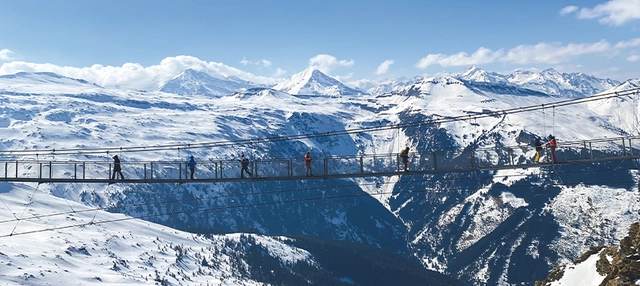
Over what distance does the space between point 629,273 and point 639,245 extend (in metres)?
3.73

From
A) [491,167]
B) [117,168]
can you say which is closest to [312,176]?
[491,167]

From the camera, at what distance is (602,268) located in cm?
5819

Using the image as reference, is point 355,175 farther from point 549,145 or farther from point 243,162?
point 549,145

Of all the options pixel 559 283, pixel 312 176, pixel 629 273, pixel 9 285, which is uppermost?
pixel 312 176

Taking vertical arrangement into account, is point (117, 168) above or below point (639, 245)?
above

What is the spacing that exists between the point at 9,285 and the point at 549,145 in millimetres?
200440

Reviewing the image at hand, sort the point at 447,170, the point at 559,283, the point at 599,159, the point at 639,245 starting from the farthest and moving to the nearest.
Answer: the point at 559,283 → the point at 639,245 → the point at 447,170 → the point at 599,159

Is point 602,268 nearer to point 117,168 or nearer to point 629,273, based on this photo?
point 629,273

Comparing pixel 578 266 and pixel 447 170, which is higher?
pixel 447 170

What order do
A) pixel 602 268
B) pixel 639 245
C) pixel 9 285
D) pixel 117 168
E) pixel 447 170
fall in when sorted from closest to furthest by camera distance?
1. pixel 447 170
2. pixel 639 245
3. pixel 117 168
4. pixel 602 268
5. pixel 9 285


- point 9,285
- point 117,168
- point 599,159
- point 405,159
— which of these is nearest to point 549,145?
point 599,159

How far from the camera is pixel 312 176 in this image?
45594mm

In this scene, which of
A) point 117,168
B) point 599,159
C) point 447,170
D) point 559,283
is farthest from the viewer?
point 559,283

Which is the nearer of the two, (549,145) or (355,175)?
(355,175)
